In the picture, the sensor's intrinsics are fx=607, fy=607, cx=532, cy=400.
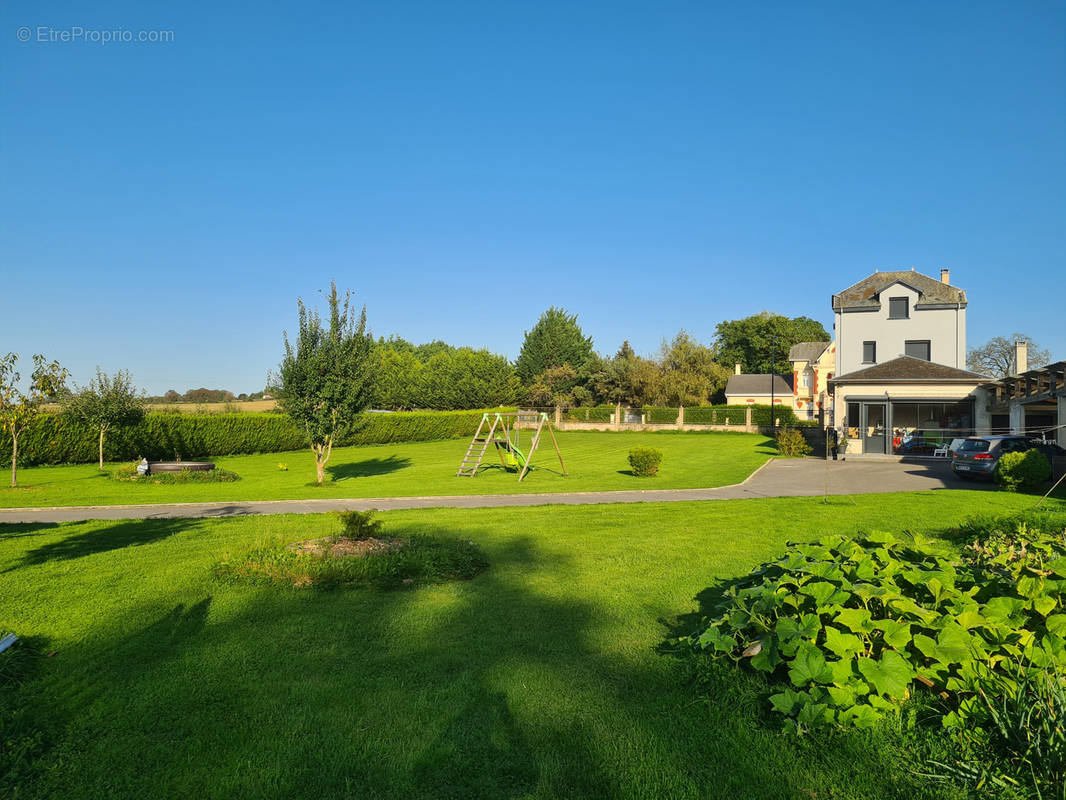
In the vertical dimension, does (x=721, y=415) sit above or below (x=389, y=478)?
above

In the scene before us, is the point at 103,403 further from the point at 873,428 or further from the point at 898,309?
the point at 898,309

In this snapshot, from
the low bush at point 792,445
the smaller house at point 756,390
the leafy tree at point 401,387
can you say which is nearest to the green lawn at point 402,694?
the low bush at point 792,445

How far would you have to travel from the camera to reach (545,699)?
4109mm

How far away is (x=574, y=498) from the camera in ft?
50.5

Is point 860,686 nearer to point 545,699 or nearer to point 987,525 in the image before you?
point 545,699

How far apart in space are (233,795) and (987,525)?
379 inches

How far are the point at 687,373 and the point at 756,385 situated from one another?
10.00 meters

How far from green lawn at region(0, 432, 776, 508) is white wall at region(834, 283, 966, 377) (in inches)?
561

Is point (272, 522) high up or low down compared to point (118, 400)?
down

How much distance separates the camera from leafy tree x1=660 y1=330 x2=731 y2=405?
189 ft

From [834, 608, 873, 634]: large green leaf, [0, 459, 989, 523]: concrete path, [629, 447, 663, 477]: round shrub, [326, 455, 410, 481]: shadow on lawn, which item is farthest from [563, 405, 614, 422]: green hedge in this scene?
[834, 608, 873, 634]: large green leaf

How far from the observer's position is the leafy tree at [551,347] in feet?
246

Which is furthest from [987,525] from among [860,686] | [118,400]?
[118,400]

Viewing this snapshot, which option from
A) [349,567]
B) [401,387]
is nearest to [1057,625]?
[349,567]
